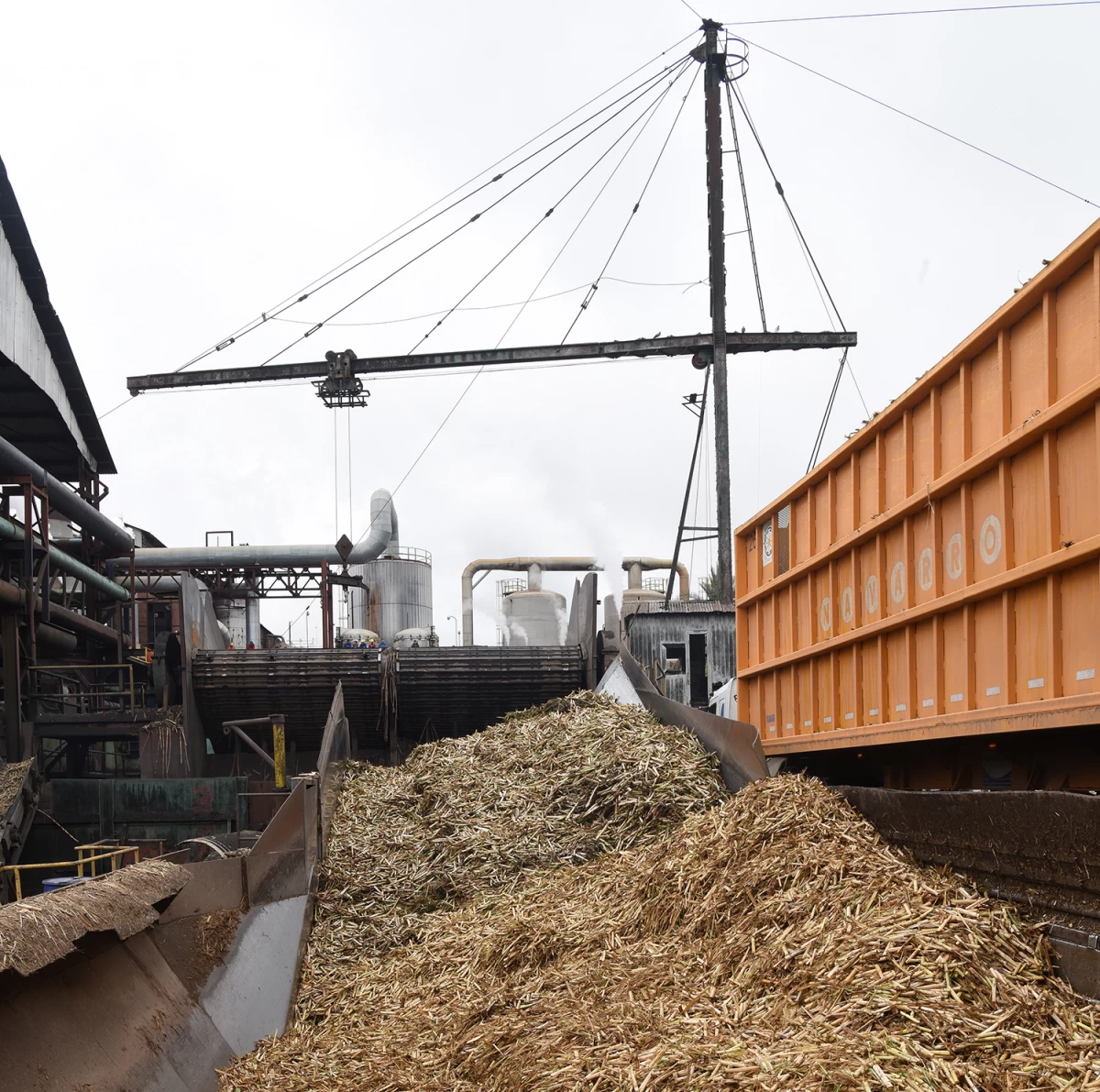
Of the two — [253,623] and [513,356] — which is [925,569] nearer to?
[513,356]

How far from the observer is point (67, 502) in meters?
17.7

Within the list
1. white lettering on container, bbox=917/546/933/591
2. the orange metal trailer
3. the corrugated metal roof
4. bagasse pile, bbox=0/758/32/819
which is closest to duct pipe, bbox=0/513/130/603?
the corrugated metal roof

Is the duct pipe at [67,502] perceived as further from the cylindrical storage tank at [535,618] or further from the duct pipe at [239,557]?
the cylindrical storage tank at [535,618]

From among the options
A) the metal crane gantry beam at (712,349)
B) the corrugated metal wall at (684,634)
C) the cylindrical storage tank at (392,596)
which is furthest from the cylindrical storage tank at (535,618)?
the corrugated metal wall at (684,634)

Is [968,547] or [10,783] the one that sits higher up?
[968,547]

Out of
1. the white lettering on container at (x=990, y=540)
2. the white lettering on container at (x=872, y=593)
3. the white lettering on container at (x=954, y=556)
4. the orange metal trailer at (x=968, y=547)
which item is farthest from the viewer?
the white lettering on container at (x=872, y=593)

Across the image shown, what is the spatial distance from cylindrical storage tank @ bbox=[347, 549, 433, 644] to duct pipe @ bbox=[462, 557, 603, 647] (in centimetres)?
186

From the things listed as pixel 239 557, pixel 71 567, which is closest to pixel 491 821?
pixel 71 567

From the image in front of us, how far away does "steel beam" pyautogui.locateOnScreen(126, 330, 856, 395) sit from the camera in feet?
66.2

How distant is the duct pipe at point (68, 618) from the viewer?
47.4ft

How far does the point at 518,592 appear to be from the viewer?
34.6 m

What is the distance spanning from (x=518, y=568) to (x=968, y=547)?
31.2 meters

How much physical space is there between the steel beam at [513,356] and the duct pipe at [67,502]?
3.90 m

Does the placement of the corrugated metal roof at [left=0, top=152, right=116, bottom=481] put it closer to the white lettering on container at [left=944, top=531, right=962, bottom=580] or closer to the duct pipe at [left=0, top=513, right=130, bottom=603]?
the duct pipe at [left=0, top=513, right=130, bottom=603]
